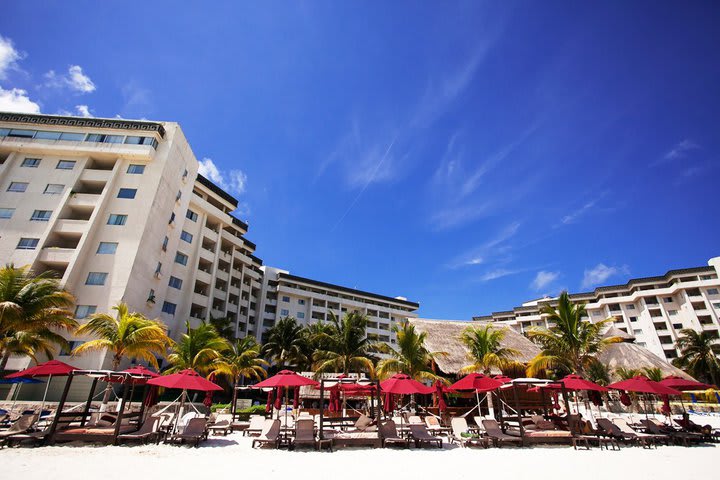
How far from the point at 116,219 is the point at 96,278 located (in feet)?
18.7

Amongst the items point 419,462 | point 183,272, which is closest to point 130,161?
point 183,272

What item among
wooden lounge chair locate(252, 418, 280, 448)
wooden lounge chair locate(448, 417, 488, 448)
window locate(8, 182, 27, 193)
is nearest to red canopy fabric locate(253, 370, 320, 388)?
wooden lounge chair locate(252, 418, 280, 448)

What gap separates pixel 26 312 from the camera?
59.4 ft

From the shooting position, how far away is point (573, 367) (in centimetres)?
2422

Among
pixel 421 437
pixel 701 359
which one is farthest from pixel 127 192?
pixel 701 359

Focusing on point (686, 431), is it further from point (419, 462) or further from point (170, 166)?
point (170, 166)

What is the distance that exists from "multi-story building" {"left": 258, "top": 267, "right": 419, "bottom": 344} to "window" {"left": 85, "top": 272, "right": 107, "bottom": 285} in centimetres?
2905

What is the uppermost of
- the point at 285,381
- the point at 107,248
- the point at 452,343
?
the point at 107,248

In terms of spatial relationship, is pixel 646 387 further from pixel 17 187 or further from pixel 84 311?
pixel 17 187

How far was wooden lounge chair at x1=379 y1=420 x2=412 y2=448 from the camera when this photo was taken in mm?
11961

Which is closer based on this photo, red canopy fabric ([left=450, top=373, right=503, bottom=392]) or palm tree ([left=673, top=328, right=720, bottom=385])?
red canopy fabric ([left=450, top=373, right=503, bottom=392])

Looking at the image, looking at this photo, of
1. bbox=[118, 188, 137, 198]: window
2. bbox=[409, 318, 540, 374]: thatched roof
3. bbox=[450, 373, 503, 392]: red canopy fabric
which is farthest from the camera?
bbox=[118, 188, 137, 198]: window

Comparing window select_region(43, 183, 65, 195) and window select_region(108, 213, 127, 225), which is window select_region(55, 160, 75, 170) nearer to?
window select_region(43, 183, 65, 195)

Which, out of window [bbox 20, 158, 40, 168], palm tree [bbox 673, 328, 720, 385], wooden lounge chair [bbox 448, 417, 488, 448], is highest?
window [bbox 20, 158, 40, 168]
